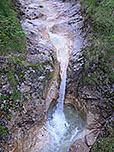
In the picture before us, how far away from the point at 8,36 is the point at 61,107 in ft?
18.0

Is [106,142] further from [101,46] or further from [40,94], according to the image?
[101,46]

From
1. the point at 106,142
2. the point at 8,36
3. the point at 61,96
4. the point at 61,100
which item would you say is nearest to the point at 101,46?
the point at 61,96

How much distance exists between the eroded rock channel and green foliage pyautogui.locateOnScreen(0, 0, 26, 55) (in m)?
0.72

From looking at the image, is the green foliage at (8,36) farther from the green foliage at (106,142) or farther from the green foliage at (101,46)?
the green foliage at (106,142)

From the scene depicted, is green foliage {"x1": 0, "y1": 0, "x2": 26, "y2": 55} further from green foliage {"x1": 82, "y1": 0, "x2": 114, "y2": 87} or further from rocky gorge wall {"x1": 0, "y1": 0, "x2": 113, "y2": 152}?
green foliage {"x1": 82, "y1": 0, "x2": 114, "y2": 87}

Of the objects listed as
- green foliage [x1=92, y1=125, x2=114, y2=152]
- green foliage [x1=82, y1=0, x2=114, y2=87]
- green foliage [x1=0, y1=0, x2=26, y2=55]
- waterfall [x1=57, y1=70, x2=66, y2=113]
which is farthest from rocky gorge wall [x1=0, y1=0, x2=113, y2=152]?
green foliage [x1=92, y1=125, x2=114, y2=152]

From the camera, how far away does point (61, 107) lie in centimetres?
853

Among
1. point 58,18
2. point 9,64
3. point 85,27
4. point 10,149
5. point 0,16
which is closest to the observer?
point 10,149

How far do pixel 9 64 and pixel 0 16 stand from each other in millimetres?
3257

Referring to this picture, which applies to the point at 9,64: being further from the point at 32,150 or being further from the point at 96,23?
the point at 96,23

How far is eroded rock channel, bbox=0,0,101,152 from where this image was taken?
663cm

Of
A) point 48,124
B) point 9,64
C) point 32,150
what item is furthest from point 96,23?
point 32,150

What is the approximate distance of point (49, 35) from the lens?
1159 cm

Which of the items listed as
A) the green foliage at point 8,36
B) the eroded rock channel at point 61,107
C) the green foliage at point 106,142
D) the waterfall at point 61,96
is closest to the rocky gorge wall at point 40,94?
the eroded rock channel at point 61,107
